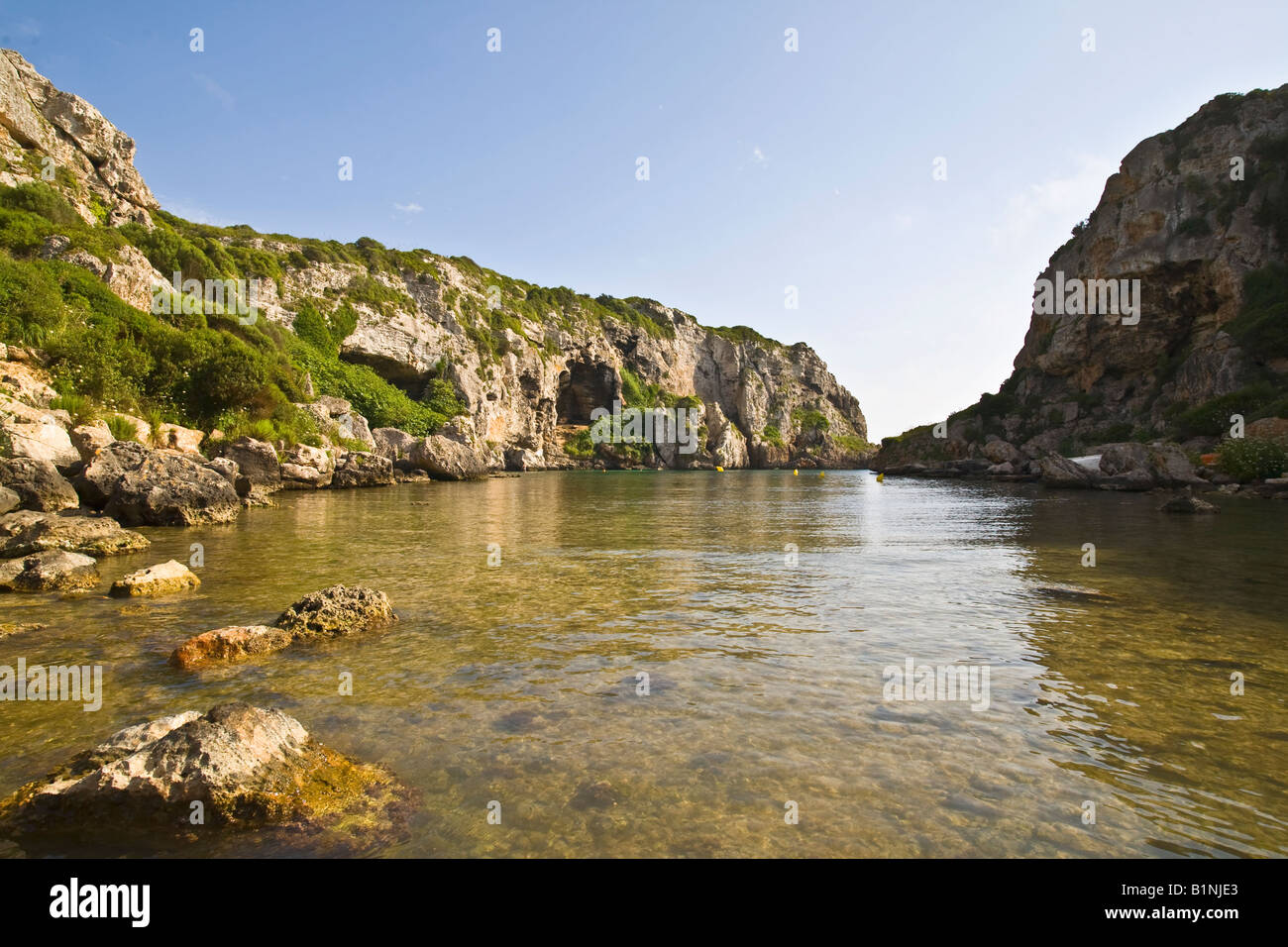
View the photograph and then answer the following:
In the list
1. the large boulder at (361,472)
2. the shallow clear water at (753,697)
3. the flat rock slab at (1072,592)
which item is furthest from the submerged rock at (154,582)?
the large boulder at (361,472)

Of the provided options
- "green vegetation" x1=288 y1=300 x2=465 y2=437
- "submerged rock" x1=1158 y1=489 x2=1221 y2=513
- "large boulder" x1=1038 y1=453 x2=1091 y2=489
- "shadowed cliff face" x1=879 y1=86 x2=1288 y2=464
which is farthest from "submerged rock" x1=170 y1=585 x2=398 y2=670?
"green vegetation" x1=288 y1=300 x2=465 y2=437

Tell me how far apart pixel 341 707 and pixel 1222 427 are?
6169 cm

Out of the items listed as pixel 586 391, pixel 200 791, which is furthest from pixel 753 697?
pixel 586 391

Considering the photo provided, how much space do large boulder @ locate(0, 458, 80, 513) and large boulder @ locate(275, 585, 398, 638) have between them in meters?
14.4

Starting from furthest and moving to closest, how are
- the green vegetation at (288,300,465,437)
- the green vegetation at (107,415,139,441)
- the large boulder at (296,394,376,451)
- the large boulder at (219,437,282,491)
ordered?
the green vegetation at (288,300,465,437), the large boulder at (296,394,376,451), the large boulder at (219,437,282,491), the green vegetation at (107,415,139,441)

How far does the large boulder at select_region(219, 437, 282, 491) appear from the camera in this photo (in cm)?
3228

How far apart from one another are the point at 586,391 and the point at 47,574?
4561 inches

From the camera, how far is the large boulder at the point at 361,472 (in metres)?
41.5

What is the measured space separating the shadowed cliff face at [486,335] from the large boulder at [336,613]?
3713 centimetres

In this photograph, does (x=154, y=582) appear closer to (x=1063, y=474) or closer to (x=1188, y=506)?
(x=1188, y=506)

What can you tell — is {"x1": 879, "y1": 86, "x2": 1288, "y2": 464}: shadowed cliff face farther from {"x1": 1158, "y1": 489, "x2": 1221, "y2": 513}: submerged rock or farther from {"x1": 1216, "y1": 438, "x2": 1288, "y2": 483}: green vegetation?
{"x1": 1158, "y1": 489, "x2": 1221, "y2": 513}: submerged rock

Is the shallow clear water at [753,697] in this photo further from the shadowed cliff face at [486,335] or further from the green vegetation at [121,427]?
the shadowed cliff face at [486,335]

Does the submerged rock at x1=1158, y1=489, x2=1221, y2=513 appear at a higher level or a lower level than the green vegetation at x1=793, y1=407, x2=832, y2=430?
lower

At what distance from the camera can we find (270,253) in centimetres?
7506
